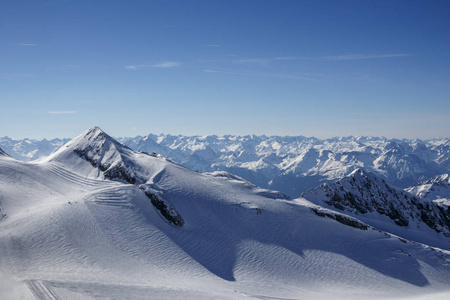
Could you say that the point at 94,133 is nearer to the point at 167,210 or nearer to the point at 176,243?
the point at 167,210

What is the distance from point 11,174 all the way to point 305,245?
5894 centimetres

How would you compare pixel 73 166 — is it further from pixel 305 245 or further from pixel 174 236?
pixel 305 245

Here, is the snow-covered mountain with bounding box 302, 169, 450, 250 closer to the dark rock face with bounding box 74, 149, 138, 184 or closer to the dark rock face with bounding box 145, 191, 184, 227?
the dark rock face with bounding box 145, 191, 184, 227

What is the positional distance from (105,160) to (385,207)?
99536mm

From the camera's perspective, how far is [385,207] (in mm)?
109562

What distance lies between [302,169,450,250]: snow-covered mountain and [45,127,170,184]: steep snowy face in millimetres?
59310

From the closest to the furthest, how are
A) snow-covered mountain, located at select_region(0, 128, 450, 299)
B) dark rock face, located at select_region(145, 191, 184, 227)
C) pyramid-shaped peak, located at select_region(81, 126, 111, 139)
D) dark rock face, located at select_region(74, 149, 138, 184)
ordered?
snow-covered mountain, located at select_region(0, 128, 450, 299) < dark rock face, located at select_region(145, 191, 184, 227) < dark rock face, located at select_region(74, 149, 138, 184) < pyramid-shaped peak, located at select_region(81, 126, 111, 139)

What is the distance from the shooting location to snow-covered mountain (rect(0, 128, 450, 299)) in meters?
30.3

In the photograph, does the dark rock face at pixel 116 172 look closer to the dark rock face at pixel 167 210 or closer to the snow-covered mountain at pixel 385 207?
the dark rock face at pixel 167 210

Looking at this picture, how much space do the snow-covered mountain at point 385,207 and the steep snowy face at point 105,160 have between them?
59310mm

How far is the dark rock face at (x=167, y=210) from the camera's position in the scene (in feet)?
167

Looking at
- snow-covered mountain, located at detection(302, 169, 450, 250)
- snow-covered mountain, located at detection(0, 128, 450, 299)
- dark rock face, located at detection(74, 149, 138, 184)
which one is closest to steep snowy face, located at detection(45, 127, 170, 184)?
dark rock face, located at detection(74, 149, 138, 184)

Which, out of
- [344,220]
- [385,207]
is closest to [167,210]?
[344,220]

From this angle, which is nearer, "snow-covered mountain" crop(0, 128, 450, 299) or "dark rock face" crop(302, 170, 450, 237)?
"snow-covered mountain" crop(0, 128, 450, 299)
